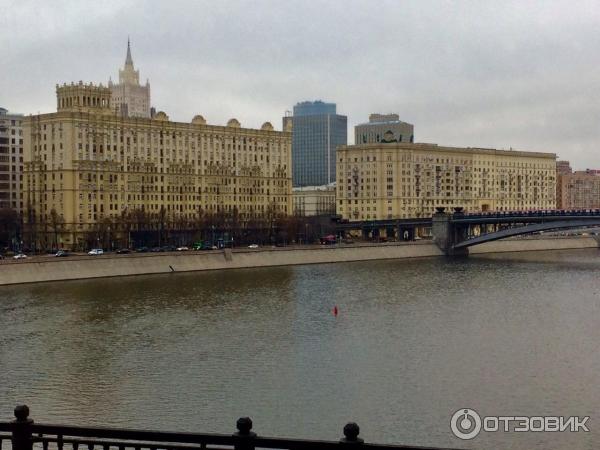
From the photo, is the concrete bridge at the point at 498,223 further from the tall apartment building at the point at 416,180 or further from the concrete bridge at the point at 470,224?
the tall apartment building at the point at 416,180

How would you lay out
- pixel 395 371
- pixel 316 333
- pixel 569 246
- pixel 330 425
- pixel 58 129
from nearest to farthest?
pixel 330 425, pixel 395 371, pixel 316 333, pixel 58 129, pixel 569 246

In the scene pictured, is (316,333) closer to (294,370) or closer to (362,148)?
(294,370)

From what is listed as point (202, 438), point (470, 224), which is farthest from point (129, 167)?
point (202, 438)

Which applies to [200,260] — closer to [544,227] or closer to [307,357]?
[544,227]

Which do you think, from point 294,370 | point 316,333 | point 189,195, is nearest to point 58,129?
point 189,195

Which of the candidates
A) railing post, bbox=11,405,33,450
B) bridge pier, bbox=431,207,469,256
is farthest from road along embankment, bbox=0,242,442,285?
railing post, bbox=11,405,33,450

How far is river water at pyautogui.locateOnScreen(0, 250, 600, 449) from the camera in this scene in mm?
30047

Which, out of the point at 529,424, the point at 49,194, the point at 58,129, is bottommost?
the point at 529,424

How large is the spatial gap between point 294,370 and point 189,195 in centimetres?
10409

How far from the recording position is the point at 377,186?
17625cm

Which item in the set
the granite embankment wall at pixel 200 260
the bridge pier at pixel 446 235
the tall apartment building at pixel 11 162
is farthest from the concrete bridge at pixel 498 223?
the tall apartment building at pixel 11 162

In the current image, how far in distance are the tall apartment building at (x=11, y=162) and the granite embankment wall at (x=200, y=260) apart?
47573mm

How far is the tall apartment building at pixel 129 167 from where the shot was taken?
407ft

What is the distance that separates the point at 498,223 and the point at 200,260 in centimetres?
4589
